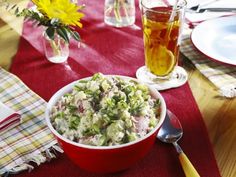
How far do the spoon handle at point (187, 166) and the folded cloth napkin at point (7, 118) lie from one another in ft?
1.19

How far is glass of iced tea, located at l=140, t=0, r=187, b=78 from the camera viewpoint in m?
0.98

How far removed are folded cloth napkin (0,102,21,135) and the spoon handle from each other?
362 mm

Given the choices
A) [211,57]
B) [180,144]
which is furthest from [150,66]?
[180,144]

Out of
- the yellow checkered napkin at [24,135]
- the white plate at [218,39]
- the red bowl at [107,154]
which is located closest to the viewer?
the red bowl at [107,154]

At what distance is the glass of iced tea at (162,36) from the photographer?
98 centimetres

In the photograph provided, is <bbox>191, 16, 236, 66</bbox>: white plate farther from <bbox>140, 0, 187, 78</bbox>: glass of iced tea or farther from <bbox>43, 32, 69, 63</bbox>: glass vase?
<bbox>43, 32, 69, 63</bbox>: glass vase

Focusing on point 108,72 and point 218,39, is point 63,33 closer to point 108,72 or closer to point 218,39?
point 108,72

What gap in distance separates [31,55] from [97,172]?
527 mm

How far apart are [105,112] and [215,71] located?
0.42 metres

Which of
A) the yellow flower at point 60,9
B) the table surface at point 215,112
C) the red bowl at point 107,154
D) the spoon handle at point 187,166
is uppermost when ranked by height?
the yellow flower at point 60,9

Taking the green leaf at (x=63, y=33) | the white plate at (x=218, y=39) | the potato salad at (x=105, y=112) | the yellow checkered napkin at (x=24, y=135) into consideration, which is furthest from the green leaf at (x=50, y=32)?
the white plate at (x=218, y=39)

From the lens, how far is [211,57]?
1.05 m

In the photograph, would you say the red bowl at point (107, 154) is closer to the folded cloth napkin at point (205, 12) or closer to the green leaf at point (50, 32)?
the green leaf at point (50, 32)

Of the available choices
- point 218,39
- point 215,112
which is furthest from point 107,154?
point 218,39
